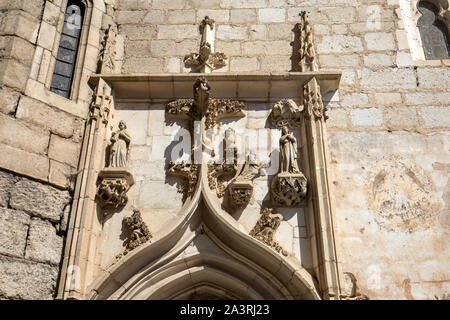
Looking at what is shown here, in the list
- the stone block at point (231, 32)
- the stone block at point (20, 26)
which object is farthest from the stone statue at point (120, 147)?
the stone block at point (231, 32)

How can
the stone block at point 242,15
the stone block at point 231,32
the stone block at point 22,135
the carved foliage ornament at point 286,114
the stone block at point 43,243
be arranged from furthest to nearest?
the stone block at point 242,15
the stone block at point 231,32
the carved foliage ornament at point 286,114
the stone block at point 22,135
the stone block at point 43,243

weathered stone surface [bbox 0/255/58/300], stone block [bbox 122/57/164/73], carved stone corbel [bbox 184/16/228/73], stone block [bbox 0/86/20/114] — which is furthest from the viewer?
stone block [bbox 122/57/164/73]

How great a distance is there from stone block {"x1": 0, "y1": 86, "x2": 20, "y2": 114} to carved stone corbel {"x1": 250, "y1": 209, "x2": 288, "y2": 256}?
2.89 meters

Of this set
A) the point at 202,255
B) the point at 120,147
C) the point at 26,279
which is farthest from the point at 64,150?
the point at 202,255

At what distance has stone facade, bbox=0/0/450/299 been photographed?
5.02 m

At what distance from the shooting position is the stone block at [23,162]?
499cm

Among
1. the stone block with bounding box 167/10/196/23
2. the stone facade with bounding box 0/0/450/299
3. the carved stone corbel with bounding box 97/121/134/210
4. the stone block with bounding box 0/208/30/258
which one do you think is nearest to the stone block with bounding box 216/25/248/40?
the stone facade with bounding box 0/0/450/299

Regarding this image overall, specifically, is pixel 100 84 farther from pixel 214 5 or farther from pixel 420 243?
pixel 420 243

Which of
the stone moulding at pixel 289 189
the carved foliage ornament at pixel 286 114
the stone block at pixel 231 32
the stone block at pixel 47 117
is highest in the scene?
the stone block at pixel 231 32

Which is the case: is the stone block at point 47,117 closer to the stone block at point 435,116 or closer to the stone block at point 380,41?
the stone block at point 380,41

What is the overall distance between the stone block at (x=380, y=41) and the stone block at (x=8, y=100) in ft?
14.4

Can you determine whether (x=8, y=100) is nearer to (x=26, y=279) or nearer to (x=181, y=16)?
(x=26, y=279)

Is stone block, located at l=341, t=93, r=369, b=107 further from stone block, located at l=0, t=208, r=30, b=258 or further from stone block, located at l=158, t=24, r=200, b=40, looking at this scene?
stone block, located at l=0, t=208, r=30, b=258
